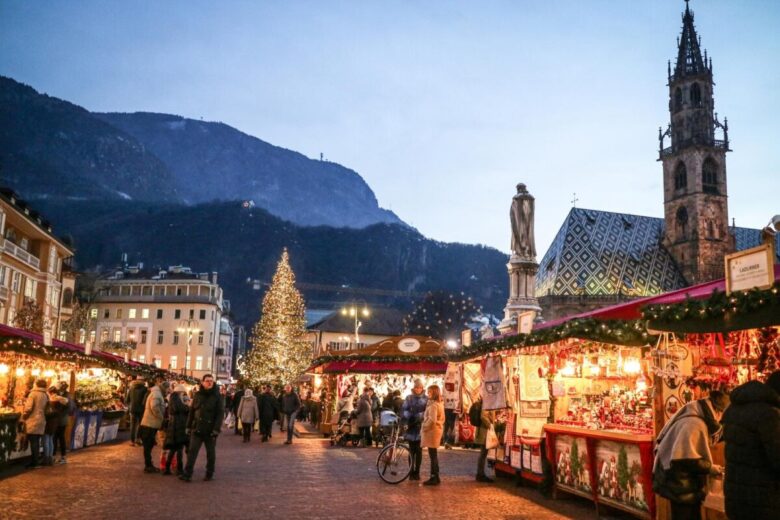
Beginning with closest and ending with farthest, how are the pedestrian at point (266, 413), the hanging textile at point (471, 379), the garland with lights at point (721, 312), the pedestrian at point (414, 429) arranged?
1. the garland with lights at point (721, 312)
2. the pedestrian at point (414, 429)
3. the hanging textile at point (471, 379)
4. the pedestrian at point (266, 413)

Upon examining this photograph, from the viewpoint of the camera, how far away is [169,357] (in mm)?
81812

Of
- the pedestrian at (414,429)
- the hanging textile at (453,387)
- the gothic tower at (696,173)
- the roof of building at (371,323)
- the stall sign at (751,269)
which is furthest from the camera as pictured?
the roof of building at (371,323)

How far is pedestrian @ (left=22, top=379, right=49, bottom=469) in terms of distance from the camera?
12914mm

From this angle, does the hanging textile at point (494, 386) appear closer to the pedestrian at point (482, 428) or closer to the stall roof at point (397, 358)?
the pedestrian at point (482, 428)

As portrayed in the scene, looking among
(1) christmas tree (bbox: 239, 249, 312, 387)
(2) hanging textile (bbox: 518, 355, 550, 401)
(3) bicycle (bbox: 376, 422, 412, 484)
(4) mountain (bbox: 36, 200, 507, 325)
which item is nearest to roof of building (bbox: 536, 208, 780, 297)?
(1) christmas tree (bbox: 239, 249, 312, 387)

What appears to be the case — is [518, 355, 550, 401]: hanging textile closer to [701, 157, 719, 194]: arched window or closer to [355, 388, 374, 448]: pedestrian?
[355, 388, 374, 448]: pedestrian

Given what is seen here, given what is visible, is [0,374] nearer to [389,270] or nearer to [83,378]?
[83,378]

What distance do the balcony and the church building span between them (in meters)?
42.2

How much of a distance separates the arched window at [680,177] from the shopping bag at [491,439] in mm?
63736

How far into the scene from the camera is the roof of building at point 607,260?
65.0 meters

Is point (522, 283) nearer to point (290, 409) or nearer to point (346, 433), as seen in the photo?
point (346, 433)

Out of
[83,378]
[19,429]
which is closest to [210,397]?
[19,429]

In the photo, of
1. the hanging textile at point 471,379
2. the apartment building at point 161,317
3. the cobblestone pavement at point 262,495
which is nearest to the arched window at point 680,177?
the apartment building at point 161,317

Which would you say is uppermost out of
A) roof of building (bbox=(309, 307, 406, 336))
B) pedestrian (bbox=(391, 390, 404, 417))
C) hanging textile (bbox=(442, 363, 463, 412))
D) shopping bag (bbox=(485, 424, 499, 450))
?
roof of building (bbox=(309, 307, 406, 336))
